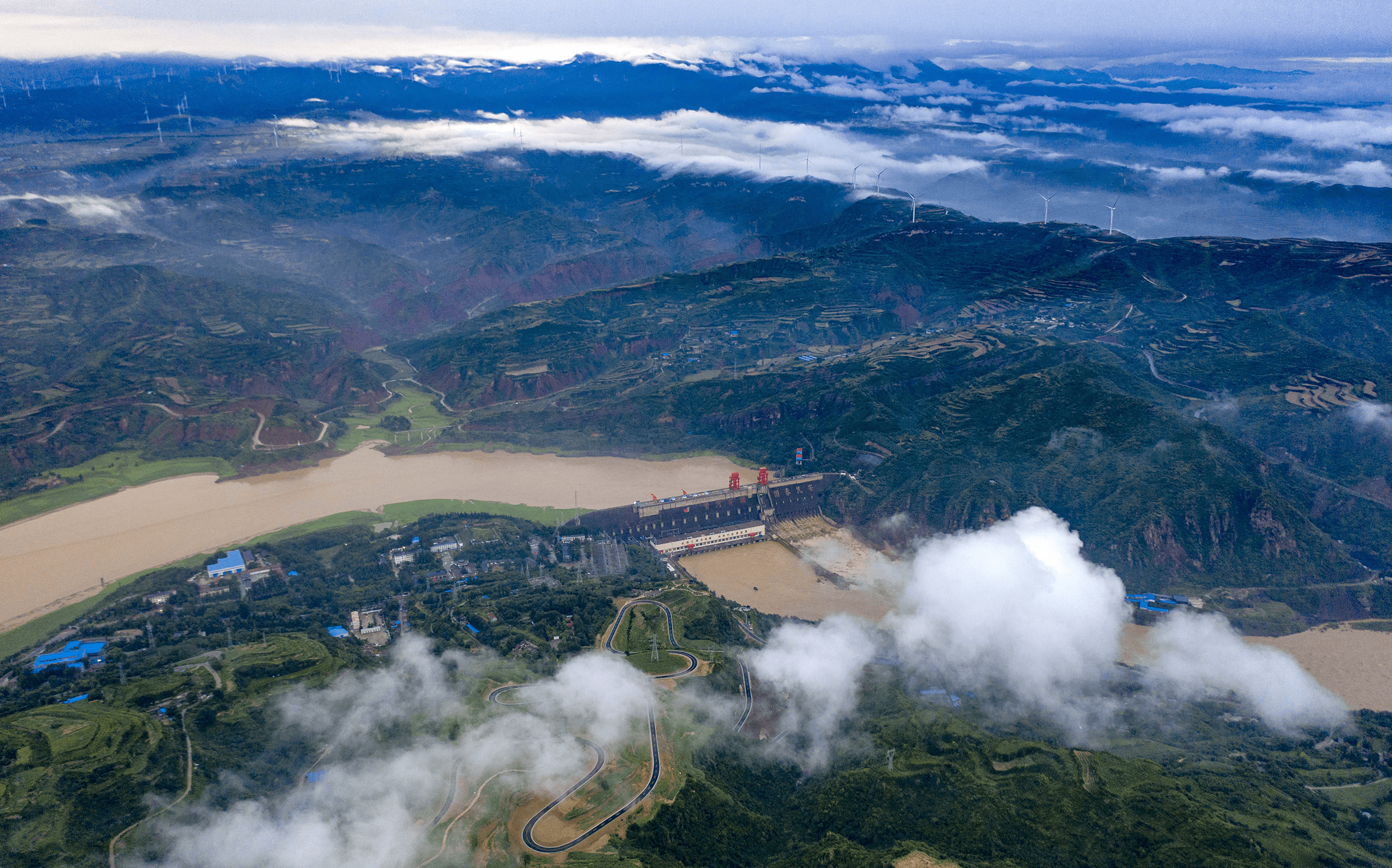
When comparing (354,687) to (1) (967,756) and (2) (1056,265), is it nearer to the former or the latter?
(1) (967,756)

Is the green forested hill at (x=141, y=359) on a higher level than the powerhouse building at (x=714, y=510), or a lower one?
higher

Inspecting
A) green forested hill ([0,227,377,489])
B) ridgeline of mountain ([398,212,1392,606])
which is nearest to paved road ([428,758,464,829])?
ridgeline of mountain ([398,212,1392,606])

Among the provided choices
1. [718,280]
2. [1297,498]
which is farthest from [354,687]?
[718,280]

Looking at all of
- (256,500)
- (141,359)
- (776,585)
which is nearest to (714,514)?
(776,585)

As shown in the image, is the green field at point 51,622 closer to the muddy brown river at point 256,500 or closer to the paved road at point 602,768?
the muddy brown river at point 256,500

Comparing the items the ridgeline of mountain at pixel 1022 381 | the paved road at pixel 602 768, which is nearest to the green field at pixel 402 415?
the ridgeline of mountain at pixel 1022 381

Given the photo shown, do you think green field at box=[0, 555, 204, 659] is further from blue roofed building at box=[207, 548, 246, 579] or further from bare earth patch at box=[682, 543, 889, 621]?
bare earth patch at box=[682, 543, 889, 621]
